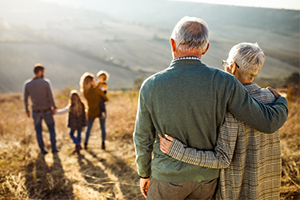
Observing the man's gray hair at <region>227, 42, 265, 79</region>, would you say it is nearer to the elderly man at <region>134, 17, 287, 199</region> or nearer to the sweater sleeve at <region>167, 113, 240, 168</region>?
the elderly man at <region>134, 17, 287, 199</region>

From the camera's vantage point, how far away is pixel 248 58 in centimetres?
142

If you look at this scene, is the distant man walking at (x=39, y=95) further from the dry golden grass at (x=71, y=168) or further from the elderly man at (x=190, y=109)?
the elderly man at (x=190, y=109)

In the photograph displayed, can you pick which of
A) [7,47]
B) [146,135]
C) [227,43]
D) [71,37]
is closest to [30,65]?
[7,47]

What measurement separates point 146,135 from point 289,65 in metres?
15.0

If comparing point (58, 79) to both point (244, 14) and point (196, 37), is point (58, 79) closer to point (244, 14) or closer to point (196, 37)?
point (244, 14)

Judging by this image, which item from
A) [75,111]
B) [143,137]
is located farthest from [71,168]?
[143,137]

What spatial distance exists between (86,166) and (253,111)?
337 cm

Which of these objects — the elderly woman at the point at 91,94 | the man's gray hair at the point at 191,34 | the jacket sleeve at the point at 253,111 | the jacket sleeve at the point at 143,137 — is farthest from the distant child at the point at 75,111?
the jacket sleeve at the point at 253,111

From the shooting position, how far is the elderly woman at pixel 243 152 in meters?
1.28

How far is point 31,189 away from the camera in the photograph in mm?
3041

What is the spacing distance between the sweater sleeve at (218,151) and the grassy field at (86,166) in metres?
1.91

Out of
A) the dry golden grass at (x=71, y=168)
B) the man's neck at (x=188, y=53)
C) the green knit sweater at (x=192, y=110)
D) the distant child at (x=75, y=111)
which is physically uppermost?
the man's neck at (x=188, y=53)

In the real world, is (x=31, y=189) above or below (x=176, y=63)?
below

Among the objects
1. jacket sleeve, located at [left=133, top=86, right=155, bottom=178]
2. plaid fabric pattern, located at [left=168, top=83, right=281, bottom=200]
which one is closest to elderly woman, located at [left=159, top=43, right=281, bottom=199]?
plaid fabric pattern, located at [left=168, top=83, right=281, bottom=200]
